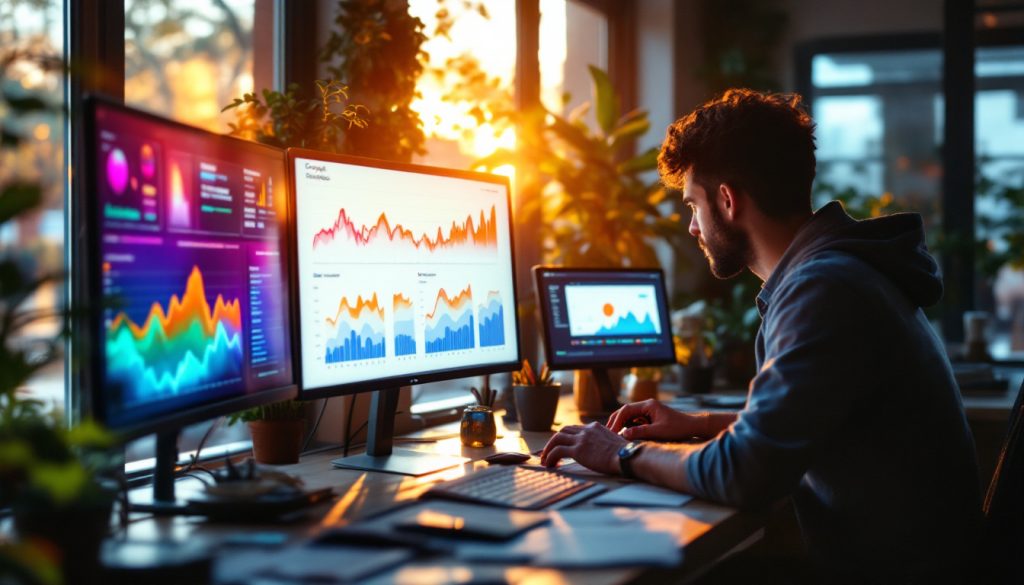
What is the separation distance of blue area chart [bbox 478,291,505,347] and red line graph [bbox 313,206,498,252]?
4.8 inches

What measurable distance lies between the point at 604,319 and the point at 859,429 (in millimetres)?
1166

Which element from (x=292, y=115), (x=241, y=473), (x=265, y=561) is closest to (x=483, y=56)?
(x=292, y=115)

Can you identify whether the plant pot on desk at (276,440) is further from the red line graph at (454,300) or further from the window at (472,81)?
the window at (472,81)

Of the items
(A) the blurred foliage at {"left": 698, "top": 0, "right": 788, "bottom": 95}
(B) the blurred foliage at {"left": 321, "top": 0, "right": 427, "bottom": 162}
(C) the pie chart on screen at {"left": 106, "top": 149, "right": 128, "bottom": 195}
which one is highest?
(A) the blurred foliage at {"left": 698, "top": 0, "right": 788, "bottom": 95}

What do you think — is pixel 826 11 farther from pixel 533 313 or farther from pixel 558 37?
pixel 533 313

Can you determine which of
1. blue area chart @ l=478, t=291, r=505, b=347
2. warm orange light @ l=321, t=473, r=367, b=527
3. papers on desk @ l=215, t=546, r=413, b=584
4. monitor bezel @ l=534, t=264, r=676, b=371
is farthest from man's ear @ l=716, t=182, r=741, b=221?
papers on desk @ l=215, t=546, r=413, b=584

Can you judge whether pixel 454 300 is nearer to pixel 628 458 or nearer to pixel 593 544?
pixel 628 458

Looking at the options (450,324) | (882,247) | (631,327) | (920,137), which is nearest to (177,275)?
(450,324)

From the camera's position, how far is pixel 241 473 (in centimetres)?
155

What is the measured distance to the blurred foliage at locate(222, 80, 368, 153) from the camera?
2242 millimetres

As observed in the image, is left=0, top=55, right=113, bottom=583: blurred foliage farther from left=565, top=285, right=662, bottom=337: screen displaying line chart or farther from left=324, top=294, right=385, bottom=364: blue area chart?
left=565, top=285, right=662, bottom=337: screen displaying line chart

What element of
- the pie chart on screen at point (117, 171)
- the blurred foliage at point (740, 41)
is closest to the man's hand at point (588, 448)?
the pie chart on screen at point (117, 171)

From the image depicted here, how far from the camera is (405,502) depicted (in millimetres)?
1598

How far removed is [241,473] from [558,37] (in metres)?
2.92
